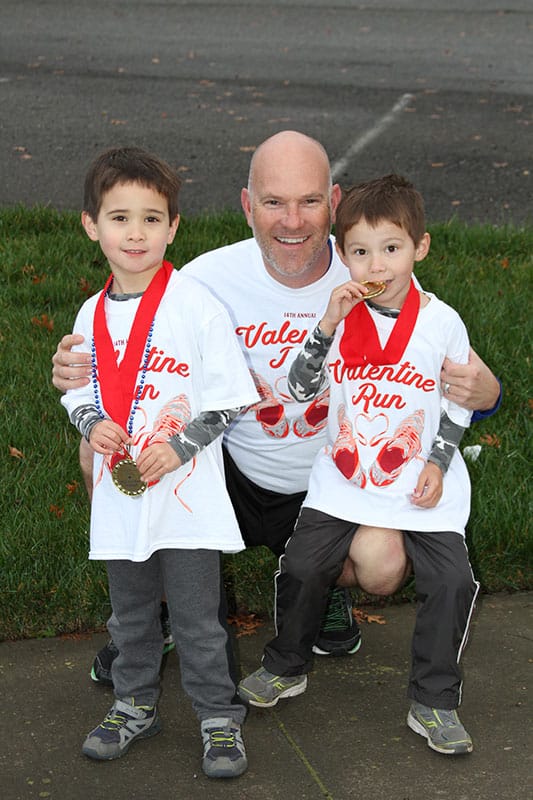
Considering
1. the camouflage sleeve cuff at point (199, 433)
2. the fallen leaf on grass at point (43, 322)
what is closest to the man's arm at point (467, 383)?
the camouflage sleeve cuff at point (199, 433)

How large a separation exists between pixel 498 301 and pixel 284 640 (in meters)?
3.47

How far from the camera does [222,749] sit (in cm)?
356

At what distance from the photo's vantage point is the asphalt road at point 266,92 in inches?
399

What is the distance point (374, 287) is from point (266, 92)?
33.6ft

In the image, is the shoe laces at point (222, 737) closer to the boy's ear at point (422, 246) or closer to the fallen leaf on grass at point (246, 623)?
the fallen leaf on grass at point (246, 623)

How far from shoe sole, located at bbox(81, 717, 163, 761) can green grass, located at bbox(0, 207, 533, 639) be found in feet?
2.26

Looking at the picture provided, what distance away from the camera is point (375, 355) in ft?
12.2

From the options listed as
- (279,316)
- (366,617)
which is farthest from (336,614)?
(279,316)

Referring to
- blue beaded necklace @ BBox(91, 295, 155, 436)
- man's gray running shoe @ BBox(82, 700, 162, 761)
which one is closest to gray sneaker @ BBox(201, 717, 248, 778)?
man's gray running shoe @ BBox(82, 700, 162, 761)

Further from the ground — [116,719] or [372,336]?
[372,336]

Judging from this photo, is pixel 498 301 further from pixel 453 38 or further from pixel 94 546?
pixel 453 38

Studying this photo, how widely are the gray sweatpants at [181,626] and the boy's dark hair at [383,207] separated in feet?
3.50

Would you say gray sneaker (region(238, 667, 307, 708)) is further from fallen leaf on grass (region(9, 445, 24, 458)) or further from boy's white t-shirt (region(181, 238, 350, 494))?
fallen leaf on grass (region(9, 445, 24, 458))

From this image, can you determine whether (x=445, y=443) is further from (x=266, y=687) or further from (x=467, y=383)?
(x=266, y=687)
